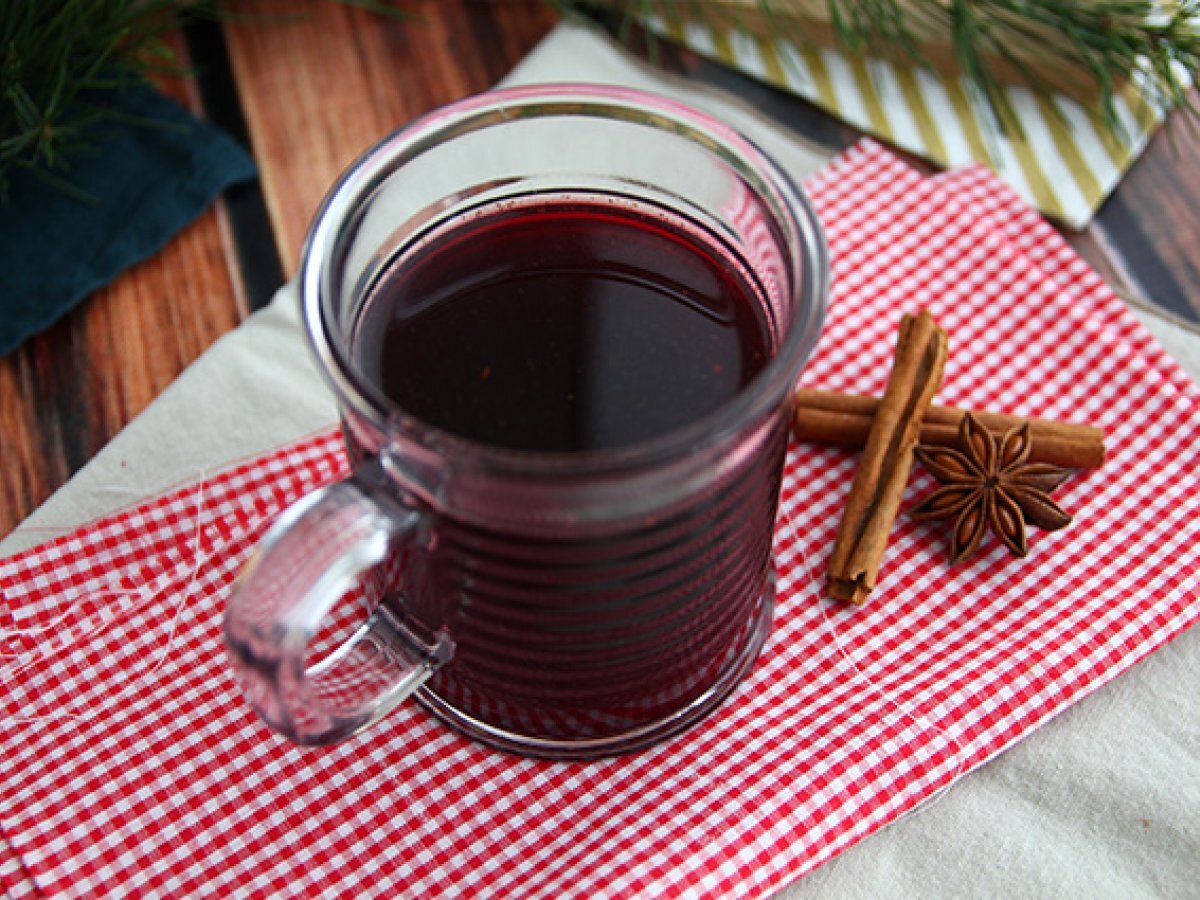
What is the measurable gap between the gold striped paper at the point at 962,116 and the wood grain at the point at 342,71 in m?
0.20

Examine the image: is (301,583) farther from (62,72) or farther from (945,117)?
(945,117)

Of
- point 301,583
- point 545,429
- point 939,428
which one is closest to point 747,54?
point 939,428

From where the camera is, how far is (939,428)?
3.88ft

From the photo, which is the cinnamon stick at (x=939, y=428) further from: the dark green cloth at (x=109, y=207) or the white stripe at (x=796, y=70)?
the dark green cloth at (x=109, y=207)

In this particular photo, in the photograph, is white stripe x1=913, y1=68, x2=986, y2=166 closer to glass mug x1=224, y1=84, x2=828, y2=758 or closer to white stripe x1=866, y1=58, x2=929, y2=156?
white stripe x1=866, y1=58, x2=929, y2=156

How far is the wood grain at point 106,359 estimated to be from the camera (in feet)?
4.12

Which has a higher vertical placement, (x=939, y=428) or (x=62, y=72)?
(x=62, y=72)

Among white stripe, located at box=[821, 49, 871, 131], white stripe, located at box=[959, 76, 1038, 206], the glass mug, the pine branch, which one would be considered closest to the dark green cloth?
the pine branch

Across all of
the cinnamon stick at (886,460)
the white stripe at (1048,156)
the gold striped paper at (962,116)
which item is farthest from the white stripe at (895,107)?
the cinnamon stick at (886,460)

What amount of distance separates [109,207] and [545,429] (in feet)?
2.56

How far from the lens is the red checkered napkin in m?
0.95

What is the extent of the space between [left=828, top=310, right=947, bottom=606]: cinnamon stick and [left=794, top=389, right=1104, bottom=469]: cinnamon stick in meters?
0.02

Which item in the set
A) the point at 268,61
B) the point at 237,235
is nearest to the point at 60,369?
the point at 237,235

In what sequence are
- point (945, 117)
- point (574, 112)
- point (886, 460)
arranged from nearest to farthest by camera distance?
point (574, 112) → point (886, 460) → point (945, 117)
